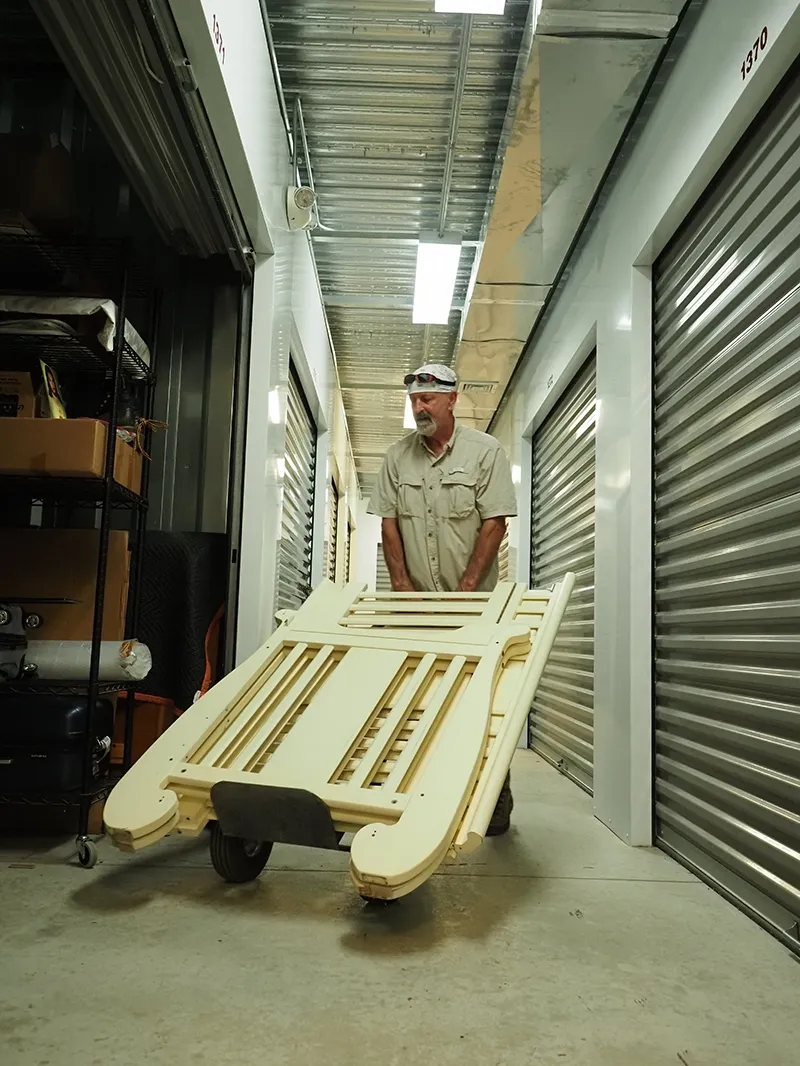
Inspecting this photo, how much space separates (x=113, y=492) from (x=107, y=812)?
1.24 metres

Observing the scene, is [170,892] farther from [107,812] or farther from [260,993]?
[260,993]

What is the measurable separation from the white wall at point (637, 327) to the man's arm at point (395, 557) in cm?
89

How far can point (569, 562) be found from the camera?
16.1ft

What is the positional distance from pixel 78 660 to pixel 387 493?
1.39 meters

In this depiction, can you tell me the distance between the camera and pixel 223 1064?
128cm

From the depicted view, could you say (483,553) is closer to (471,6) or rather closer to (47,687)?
(47,687)

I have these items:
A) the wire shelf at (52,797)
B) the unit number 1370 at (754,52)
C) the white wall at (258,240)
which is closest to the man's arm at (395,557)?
the white wall at (258,240)

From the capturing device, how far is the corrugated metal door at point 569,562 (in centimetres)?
433

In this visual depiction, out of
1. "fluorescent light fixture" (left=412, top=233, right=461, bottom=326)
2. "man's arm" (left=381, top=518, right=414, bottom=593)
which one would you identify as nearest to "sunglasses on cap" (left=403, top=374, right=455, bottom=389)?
"man's arm" (left=381, top=518, right=414, bottom=593)

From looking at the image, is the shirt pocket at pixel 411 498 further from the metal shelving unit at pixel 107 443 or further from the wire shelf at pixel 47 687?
the wire shelf at pixel 47 687

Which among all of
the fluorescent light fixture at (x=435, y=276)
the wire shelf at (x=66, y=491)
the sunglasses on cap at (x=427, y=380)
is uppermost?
the fluorescent light fixture at (x=435, y=276)

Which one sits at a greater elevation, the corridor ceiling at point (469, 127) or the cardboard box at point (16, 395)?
the corridor ceiling at point (469, 127)

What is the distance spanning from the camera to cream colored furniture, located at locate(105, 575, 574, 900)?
180 centimetres

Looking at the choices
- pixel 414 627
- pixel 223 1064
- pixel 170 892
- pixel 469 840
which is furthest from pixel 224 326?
pixel 223 1064
